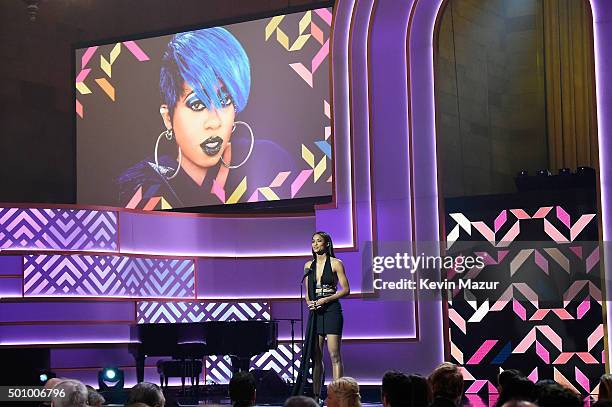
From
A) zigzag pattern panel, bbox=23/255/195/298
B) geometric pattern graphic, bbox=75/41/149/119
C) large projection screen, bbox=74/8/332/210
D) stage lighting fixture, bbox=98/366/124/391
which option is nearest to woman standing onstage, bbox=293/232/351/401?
stage lighting fixture, bbox=98/366/124/391

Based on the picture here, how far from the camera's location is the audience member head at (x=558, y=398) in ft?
12.1

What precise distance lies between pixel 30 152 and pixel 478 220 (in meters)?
6.70

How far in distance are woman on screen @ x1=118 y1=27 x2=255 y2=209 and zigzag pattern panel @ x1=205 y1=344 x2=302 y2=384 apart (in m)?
2.65

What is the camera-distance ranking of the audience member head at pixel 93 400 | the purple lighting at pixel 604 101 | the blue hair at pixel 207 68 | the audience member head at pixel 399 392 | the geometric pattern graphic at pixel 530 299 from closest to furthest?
the audience member head at pixel 399 392 → the audience member head at pixel 93 400 → the purple lighting at pixel 604 101 → the geometric pattern graphic at pixel 530 299 → the blue hair at pixel 207 68

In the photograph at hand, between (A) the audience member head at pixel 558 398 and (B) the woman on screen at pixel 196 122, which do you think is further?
(B) the woman on screen at pixel 196 122

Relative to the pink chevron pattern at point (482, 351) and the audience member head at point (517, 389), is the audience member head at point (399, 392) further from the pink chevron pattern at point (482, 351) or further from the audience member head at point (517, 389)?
the pink chevron pattern at point (482, 351)

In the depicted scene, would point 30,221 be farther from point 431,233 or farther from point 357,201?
point 431,233

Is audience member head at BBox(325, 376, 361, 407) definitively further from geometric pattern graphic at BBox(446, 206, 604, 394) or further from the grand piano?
geometric pattern graphic at BBox(446, 206, 604, 394)

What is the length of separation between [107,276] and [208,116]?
10.9 ft

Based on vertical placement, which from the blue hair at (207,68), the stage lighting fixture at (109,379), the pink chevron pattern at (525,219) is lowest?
the stage lighting fixture at (109,379)

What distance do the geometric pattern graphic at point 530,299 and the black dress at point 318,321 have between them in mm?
2110

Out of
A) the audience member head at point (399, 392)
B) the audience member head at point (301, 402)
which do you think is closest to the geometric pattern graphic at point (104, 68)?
the audience member head at point (399, 392)

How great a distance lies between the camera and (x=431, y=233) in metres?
9.98

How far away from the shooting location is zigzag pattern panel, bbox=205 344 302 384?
1120cm
